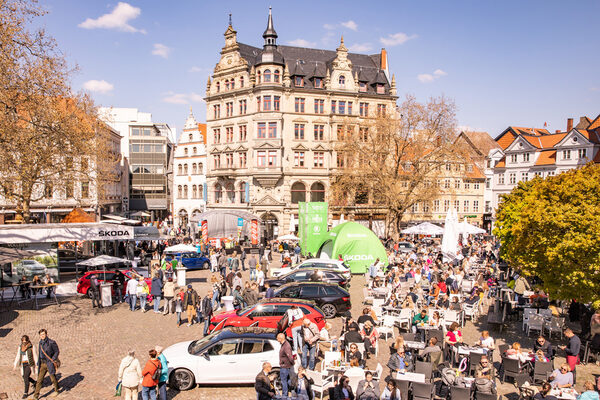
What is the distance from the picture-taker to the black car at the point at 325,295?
18.8m

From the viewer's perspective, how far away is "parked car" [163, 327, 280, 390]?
1172cm

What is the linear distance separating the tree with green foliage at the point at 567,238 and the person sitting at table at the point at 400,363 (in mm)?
6087

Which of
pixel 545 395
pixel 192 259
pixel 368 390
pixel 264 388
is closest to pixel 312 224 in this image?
pixel 192 259

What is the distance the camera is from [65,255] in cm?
2734

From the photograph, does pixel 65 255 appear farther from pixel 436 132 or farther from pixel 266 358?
pixel 436 132

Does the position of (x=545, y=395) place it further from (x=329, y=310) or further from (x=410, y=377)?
(x=329, y=310)

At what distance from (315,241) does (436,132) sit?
1723 cm

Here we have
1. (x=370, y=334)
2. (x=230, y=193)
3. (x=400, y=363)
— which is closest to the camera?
(x=400, y=363)

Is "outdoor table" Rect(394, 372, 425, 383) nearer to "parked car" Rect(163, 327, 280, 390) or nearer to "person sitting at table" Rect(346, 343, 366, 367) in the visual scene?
"person sitting at table" Rect(346, 343, 366, 367)

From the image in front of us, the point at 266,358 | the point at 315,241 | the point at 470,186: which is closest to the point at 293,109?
the point at 315,241

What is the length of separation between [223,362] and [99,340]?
689cm

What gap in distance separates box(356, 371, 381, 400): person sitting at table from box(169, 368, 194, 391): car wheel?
4.71 meters

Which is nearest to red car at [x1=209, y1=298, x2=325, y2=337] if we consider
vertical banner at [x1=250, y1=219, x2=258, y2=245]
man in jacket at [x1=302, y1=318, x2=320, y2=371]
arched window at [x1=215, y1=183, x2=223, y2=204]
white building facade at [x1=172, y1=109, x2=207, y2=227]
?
man in jacket at [x1=302, y1=318, x2=320, y2=371]

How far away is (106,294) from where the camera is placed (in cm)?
2102
